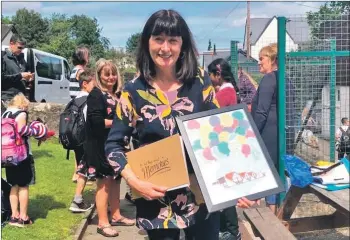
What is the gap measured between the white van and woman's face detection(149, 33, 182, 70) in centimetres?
1340

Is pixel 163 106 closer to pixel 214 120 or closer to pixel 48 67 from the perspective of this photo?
pixel 214 120

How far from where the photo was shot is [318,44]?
206 inches

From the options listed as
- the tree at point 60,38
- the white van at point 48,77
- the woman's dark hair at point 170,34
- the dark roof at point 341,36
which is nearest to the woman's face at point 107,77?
the dark roof at point 341,36

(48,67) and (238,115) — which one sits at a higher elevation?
(48,67)

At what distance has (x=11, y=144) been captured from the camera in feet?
15.8

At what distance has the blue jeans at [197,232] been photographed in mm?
2510

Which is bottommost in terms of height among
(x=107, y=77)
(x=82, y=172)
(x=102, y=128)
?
(x=82, y=172)

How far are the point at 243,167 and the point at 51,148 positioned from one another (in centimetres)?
849

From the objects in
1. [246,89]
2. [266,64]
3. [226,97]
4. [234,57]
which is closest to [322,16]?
[266,64]

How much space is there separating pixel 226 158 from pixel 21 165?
324 centimetres

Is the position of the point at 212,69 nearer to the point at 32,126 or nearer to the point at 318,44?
the point at 318,44

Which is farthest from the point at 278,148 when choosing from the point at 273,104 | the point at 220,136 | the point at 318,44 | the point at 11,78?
the point at 11,78

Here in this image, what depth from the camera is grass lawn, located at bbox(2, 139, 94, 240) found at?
4922 millimetres

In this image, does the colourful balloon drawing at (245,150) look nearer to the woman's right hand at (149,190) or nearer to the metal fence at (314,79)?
the woman's right hand at (149,190)
